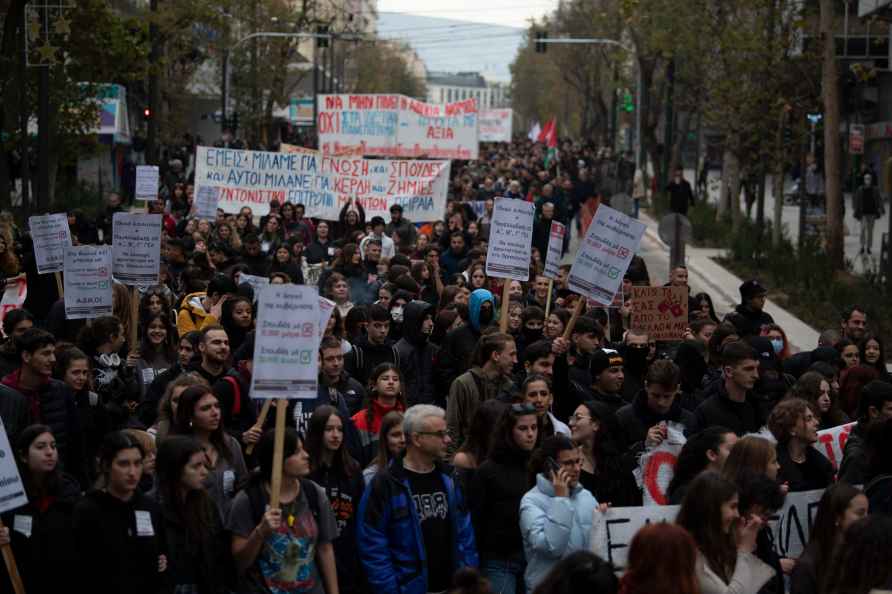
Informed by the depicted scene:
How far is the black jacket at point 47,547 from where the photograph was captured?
6516mm

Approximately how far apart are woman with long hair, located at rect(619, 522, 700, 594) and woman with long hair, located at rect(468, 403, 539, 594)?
217cm

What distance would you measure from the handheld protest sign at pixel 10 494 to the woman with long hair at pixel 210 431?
3.15 feet

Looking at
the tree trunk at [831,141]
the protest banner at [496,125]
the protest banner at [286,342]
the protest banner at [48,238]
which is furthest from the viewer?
the protest banner at [496,125]

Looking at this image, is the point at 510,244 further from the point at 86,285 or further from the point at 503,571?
the point at 503,571

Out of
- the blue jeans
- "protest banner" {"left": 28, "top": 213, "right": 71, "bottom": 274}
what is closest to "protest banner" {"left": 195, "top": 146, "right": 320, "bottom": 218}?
"protest banner" {"left": 28, "top": 213, "right": 71, "bottom": 274}

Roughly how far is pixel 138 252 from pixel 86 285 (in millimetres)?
933

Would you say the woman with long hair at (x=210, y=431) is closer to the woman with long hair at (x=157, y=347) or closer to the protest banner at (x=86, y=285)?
the woman with long hair at (x=157, y=347)

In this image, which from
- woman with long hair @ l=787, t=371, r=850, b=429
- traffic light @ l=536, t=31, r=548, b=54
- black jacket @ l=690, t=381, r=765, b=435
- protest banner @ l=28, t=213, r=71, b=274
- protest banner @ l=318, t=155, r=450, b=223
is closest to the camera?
black jacket @ l=690, t=381, r=765, b=435

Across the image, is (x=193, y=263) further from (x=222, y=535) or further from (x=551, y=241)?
(x=222, y=535)

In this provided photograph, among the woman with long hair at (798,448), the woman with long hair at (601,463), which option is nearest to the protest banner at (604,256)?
the woman with long hair at (798,448)

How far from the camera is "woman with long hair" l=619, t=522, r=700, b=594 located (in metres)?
5.05

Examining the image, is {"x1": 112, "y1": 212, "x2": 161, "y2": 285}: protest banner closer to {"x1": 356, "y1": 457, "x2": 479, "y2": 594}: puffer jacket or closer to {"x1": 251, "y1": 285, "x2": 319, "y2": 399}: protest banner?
{"x1": 251, "y1": 285, "x2": 319, "y2": 399}: protest banner

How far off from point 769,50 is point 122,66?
1215cm

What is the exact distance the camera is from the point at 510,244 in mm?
12391
